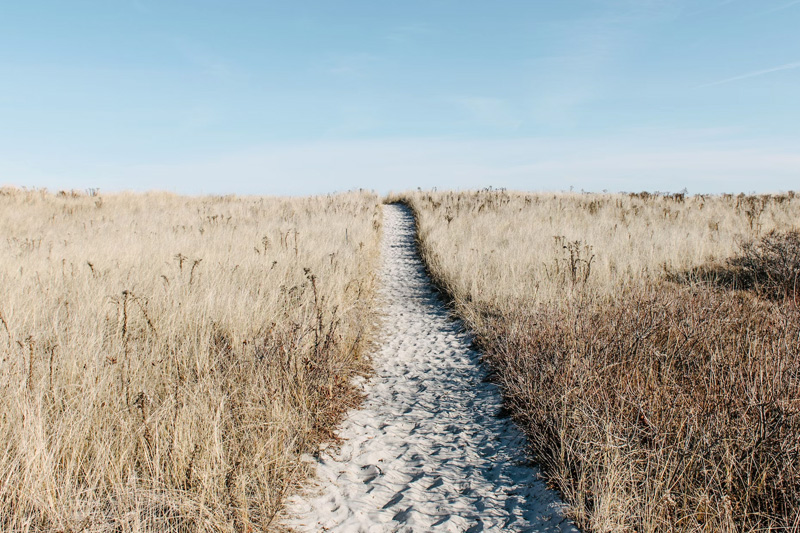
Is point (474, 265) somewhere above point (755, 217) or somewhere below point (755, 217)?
below

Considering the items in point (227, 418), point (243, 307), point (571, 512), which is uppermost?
point (243, 307)

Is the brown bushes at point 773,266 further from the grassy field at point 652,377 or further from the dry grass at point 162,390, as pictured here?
the dry grass at point 162,390

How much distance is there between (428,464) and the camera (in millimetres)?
3270

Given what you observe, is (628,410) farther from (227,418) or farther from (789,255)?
(789,255)

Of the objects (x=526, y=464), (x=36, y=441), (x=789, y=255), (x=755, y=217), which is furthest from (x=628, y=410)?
(x=755, y=217)

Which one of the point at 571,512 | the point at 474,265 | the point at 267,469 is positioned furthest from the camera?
the point at 474,265

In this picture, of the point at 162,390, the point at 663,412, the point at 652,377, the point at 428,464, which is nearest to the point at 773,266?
the point at 652,377

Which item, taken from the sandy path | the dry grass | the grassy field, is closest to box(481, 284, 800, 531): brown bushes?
the grassy field

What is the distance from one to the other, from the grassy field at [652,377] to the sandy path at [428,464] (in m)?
0.23

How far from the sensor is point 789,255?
22.8 feet

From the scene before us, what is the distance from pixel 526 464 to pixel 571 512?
27.0 inches

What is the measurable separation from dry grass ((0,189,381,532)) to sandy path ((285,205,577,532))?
264mm

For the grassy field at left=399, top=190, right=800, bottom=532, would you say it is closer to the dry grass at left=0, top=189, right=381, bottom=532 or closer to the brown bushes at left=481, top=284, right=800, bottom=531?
the brown bushes at left=481, top=284, right=800, bottom=531

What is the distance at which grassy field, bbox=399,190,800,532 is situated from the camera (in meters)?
2.38
